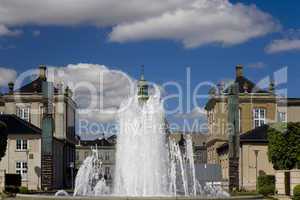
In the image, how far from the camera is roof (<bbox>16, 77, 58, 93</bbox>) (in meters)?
85.6

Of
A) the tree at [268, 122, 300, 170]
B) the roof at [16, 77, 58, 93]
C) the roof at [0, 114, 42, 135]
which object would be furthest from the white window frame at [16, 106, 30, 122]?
the tree at [268, 122, 300, 170]

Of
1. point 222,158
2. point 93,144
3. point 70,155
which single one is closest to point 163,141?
point 222,158

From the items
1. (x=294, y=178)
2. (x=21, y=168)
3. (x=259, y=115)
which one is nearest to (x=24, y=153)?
(x=21, y=168)

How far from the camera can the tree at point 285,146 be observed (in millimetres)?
48406

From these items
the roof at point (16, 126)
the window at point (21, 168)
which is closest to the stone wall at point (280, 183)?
the roof at point (16, 126)

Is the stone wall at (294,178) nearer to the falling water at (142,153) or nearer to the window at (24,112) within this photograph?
the falling water at (142,153)

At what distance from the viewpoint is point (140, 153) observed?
121ft

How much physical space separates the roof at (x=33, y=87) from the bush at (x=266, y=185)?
43.7 metres

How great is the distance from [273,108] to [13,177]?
42.3 m

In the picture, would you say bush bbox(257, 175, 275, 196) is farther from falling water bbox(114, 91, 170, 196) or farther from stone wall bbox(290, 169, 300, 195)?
falling water bbox(114, 91, 170, 196)

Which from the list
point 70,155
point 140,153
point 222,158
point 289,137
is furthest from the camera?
point 70,155

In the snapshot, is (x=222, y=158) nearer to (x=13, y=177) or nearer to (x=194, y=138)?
(x=13, y=177)

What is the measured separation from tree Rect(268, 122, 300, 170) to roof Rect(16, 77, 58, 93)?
138 ft

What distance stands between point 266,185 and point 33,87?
48182 mm
